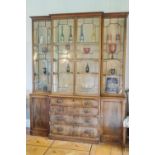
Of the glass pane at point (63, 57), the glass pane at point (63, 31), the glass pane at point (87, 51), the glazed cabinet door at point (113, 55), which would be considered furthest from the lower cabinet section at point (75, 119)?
the glass pane at point (63, 31)

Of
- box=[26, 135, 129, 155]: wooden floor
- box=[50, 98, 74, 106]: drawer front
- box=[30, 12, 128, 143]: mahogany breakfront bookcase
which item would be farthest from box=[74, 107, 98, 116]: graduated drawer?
box=[26, 135, 129, 155]: wooden floor

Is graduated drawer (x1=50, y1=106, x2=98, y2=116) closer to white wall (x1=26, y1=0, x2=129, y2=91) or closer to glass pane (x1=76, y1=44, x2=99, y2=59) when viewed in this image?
white wall (x1=26, y1=0, x2=129, y2=91)

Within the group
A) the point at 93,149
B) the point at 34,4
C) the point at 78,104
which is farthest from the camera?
the point at 34,4

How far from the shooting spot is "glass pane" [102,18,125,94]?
3410 millimetres

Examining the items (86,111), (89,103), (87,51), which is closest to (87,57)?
(87,51)

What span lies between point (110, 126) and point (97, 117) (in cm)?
29

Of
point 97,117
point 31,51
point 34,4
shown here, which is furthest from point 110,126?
point 34,4

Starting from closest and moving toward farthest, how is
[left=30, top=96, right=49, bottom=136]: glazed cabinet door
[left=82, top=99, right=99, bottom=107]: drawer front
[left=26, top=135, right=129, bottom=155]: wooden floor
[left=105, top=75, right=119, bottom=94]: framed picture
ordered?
[left=26, top=135, right=129, bottom=155]: wooden floor < [left=82, top=99, right=99, bottom=107]: drawer front < [left=105, top=75, right=119, bottom=94]: framed picture < [left=30, top=96, right=49, bottom=136]: glazed cabinet door

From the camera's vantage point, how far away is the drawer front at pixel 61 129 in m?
3.50

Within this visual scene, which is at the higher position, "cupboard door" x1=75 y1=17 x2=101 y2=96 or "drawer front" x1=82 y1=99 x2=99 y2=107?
"cupboard door" x1=75 y1=17 x2=101 y2=96

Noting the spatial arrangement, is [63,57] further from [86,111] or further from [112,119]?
[112,119]

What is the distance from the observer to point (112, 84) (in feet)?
11.5

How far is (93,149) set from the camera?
126 inches
